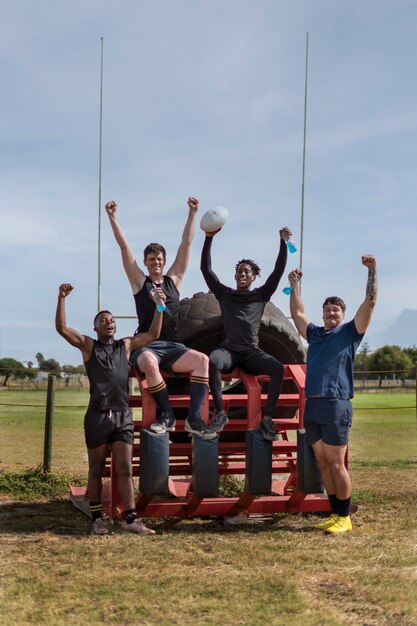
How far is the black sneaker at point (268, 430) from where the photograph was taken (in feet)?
20.5

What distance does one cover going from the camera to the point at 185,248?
23.0ft

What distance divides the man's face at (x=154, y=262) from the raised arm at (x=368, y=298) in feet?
5.63

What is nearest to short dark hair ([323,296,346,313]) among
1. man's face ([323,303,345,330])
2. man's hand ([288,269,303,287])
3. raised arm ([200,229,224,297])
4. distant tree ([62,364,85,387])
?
man's face ([323,303,345,330])

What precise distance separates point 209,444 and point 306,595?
6.06 feet

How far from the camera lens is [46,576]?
15.7 feet

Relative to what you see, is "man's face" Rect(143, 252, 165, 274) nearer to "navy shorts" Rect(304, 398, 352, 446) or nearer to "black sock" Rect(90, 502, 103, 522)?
"navy shorts" Rect(304, 398, 352, 446)

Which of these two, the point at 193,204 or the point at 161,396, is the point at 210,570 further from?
the point at 193,204

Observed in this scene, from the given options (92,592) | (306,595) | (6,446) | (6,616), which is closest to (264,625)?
(306,595)

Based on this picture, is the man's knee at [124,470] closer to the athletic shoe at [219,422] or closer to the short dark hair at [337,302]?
the athletic shoe at [219,422]

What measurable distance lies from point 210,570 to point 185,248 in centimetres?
303

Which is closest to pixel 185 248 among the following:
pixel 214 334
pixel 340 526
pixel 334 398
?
pixel 214 334

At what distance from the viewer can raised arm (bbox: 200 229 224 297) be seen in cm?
684

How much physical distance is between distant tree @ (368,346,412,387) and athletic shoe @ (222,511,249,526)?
7821 cm

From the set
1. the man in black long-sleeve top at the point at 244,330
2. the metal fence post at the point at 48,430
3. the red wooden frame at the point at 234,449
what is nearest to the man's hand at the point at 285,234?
the man in black long-sleeve top at the point at 244,330
